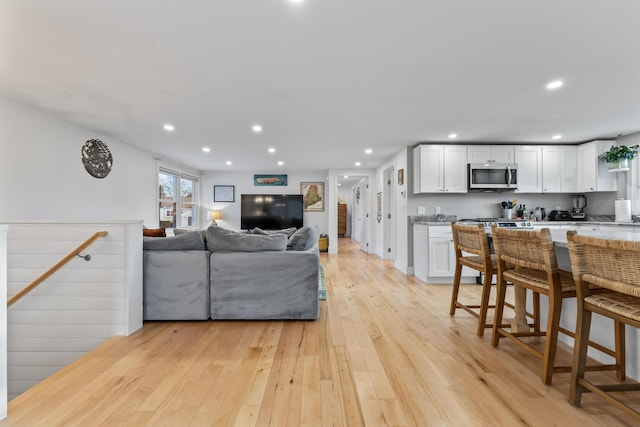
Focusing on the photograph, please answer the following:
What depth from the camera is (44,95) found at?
114 inches

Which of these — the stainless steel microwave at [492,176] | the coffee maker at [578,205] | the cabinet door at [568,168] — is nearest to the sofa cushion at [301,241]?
the stainless steel microwave at [492,176]

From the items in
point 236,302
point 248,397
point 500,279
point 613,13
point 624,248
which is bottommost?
point 248,397

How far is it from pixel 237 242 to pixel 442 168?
353cm

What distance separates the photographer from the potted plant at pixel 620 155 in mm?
4238

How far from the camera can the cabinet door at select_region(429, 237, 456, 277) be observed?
4348mm

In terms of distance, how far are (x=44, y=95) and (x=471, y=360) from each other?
4418mm

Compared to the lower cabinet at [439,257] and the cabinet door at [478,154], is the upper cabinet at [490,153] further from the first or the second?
the lower cabinet at [439,257]

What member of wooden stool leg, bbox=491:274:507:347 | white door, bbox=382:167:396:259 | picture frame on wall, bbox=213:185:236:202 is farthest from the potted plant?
picture frame on wall, bbox=213:185:236:202

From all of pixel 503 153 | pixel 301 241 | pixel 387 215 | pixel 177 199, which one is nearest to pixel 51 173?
pixel 301 241

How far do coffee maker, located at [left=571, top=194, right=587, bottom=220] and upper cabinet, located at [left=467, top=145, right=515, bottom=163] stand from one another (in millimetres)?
1466

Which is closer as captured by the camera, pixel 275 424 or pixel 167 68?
pixel 275 424

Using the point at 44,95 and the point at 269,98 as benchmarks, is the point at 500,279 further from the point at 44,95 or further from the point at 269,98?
the point at 44,95

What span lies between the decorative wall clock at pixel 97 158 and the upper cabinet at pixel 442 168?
4.87m

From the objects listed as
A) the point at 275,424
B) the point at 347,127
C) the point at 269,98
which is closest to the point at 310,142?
the point at 347,127
